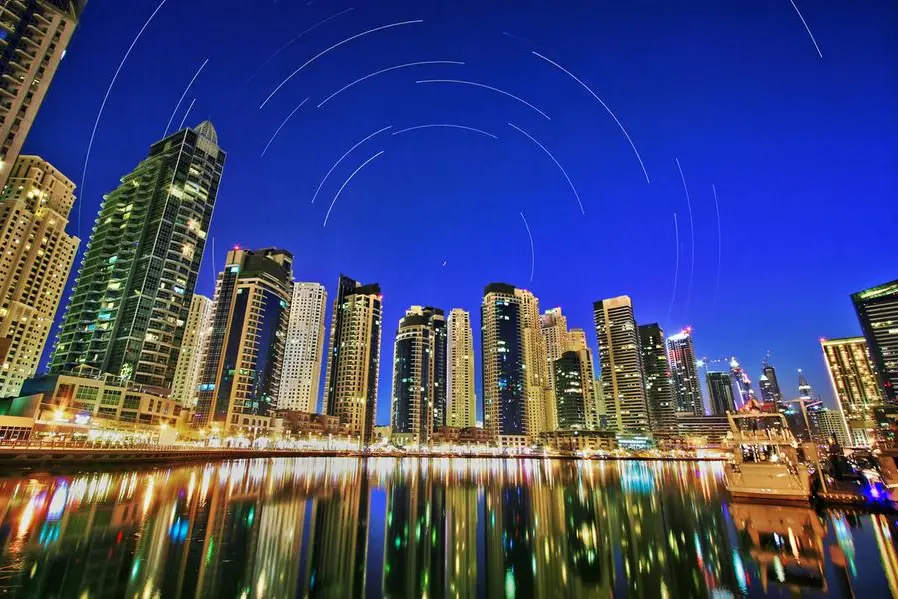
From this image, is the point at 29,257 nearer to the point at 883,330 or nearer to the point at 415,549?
the point at 415,549

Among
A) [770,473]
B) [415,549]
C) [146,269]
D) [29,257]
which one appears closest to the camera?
[415,549]

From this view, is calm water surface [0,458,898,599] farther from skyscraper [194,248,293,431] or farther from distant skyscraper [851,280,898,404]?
distant skyscraper [851,280,898,404]

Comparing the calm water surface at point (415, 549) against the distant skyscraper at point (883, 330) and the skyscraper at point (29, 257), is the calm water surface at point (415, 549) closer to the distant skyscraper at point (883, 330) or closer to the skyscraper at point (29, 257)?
the skyscraper at point (29, 257)

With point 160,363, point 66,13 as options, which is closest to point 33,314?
point 160,363

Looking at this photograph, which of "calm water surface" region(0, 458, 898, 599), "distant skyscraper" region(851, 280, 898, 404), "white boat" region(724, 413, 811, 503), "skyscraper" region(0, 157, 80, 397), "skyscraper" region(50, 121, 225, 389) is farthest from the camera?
"distant skyscraper" region(851, 280, 898, 404)

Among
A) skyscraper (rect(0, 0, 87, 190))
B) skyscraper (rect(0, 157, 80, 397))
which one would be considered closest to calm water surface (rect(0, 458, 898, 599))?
skyscraper (rect(0, 0, 87, 190))

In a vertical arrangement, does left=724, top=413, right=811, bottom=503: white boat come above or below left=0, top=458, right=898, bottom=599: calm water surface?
above

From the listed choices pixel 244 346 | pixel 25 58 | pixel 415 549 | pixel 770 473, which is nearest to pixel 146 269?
pixel 244 346
